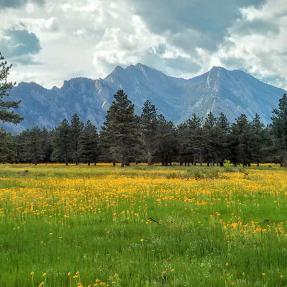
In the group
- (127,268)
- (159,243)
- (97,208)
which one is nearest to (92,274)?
(127,268)

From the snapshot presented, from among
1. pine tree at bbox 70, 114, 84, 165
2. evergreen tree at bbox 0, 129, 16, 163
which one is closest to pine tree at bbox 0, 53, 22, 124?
evergreen tree at bbox 0, 129, 16, 163

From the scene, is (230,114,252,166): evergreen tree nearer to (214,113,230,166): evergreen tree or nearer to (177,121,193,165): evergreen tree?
(214,113,230,166): evergreen tree

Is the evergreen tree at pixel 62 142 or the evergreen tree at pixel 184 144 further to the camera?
the evergreen tree at pixel 62 142

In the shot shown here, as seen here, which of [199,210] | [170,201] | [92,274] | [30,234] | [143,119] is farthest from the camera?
[143,119]

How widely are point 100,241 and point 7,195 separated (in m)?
11.5

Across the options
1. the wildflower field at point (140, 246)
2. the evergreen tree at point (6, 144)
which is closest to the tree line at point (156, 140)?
the evergreen tree at point (6, 144)

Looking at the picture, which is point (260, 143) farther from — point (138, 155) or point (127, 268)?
point (127, 268)

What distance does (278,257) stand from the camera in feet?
28.0

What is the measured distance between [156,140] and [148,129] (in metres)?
4.64

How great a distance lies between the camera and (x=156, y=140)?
122 meters

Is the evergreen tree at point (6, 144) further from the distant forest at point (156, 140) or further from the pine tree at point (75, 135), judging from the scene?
the pine tree at point (75, 135)

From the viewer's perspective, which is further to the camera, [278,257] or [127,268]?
[278,257]

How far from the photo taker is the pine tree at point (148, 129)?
119 meters

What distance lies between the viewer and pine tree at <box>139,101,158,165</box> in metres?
119
